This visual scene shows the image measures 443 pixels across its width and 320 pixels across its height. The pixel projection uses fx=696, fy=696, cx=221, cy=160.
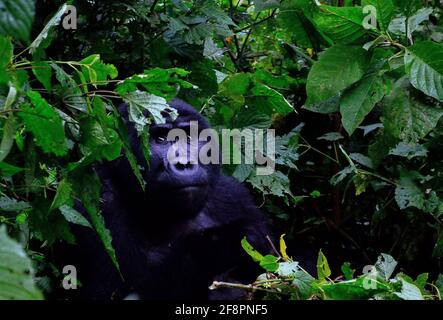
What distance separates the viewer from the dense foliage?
5.51 ft

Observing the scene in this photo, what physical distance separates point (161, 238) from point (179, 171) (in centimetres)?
37

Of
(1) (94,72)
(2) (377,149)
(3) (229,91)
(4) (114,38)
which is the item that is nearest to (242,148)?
(3) (229,91)

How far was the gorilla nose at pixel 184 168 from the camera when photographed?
9.75 feet

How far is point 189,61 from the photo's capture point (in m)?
2.88

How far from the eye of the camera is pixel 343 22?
7.01ft

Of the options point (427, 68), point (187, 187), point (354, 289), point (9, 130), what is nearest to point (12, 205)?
point (9, 130)

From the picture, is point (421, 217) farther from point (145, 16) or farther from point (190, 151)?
point (145, 16)

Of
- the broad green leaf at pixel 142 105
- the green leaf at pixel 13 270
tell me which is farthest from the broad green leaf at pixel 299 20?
the green leaf at pixel 13 270

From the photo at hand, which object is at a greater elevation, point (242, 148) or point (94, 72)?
point (94, 72)

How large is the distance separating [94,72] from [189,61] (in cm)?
114

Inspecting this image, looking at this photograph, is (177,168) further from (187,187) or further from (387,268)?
(387,268)

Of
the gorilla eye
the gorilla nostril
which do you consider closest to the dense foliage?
the gorilla eye

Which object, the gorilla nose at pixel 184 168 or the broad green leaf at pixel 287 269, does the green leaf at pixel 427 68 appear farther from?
the gorilla nose at pixel 184 168

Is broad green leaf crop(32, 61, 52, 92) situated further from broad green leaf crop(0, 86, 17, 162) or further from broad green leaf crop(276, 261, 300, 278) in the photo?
broad green leaf crop(276, 261, 300, 278)
